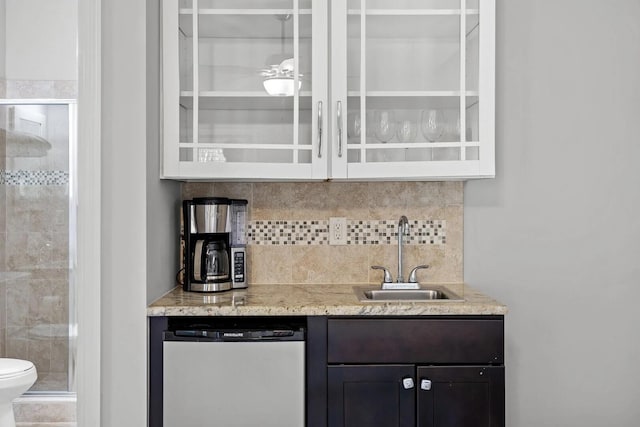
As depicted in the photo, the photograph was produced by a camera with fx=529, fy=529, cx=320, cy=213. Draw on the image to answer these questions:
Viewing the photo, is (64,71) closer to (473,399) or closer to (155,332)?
(155,332)

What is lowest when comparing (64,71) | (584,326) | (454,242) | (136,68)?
(584,326)

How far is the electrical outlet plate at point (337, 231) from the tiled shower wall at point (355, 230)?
19mm

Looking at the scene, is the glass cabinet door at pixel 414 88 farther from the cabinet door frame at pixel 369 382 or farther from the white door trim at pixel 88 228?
the white door trim at pixel 88 228

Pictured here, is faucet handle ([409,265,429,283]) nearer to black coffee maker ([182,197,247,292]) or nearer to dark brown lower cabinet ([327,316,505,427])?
dark brown lower cabinet ([327,316,505,427])

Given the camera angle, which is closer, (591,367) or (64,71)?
(591,367)

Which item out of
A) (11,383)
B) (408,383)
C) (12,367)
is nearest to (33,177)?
(12,367)

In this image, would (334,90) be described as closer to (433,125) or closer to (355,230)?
(433,125)

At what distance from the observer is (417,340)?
191cm

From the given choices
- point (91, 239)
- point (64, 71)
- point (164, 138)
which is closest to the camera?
point (91, 239)

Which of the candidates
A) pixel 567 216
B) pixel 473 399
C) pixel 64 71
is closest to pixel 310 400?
pixel 473 399

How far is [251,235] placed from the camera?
2.50 m

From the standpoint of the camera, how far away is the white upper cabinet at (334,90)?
2119mm

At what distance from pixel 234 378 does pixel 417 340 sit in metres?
0.67

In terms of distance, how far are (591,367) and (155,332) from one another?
1.88m
